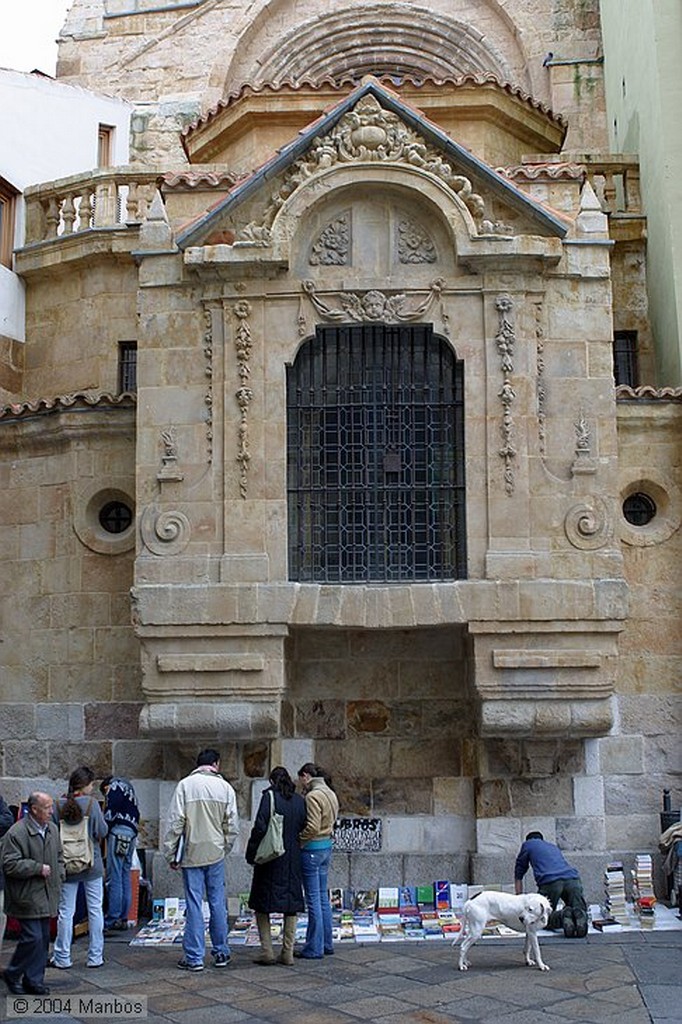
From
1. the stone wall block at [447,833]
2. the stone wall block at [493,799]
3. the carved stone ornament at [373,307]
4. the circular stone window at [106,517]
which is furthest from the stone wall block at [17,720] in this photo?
the carved stone ornament at [373,307]

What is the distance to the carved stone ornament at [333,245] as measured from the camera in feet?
39.8

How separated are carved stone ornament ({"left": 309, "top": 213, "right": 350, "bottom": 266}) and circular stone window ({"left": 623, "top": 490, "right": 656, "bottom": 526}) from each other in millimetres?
3850

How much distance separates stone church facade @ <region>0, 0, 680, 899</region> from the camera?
38.1 ft

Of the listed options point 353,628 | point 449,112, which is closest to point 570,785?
point 353,628

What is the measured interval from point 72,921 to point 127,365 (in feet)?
25.7

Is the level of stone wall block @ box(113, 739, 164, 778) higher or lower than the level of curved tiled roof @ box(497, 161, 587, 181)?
lower

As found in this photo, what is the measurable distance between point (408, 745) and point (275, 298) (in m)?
4.66

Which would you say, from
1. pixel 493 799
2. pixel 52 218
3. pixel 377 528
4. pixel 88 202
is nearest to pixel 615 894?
pixel 493 799

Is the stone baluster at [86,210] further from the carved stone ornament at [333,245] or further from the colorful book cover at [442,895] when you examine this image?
the colorful book cover at [442,895]

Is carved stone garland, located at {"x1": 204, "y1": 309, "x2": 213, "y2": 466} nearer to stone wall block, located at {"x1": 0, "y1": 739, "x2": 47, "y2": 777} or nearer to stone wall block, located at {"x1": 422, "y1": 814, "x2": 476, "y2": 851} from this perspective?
Result: stone wall block, located at {"x1": 0, "y1": 739, "x2": 47, "y2": 777}

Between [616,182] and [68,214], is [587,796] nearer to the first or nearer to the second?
[616,182]

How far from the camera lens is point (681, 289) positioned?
1345 centimetres

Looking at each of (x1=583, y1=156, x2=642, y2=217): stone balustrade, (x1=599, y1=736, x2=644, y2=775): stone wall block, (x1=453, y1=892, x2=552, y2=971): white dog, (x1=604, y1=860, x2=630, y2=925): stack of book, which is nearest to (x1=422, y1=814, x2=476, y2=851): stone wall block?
(x1=604, y1=860, x2=630, y2=925): stack of book

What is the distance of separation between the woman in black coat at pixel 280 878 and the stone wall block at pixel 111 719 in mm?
3231
